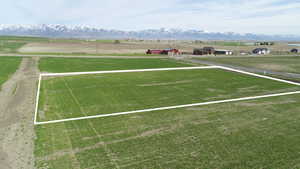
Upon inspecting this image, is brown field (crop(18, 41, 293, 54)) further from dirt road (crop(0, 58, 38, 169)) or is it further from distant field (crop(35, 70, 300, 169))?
distant field (crop(35, 70, 300, 169))

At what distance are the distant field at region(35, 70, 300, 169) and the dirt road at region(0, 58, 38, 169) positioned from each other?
471 mm

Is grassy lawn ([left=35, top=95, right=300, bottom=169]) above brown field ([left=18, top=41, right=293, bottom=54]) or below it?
below

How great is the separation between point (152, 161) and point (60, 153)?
3894 mm

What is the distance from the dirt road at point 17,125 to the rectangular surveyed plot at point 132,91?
92cm

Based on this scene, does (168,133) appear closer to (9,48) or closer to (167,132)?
(167,132)

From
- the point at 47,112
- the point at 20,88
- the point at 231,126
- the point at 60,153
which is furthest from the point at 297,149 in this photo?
the point at 20,88

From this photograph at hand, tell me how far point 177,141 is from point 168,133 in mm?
885

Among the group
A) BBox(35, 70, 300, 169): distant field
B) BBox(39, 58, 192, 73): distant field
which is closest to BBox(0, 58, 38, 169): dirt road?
BBox(35, 70, 300, 169): distant field

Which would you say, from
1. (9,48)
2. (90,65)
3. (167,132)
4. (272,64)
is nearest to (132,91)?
(167,132)

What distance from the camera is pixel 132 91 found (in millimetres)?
18109

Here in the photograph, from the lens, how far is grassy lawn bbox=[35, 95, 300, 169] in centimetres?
781

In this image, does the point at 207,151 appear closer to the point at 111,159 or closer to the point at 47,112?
the point at 111,159

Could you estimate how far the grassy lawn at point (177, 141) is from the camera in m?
7.81

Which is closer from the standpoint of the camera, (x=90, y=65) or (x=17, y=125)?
(x=17, y=125)
